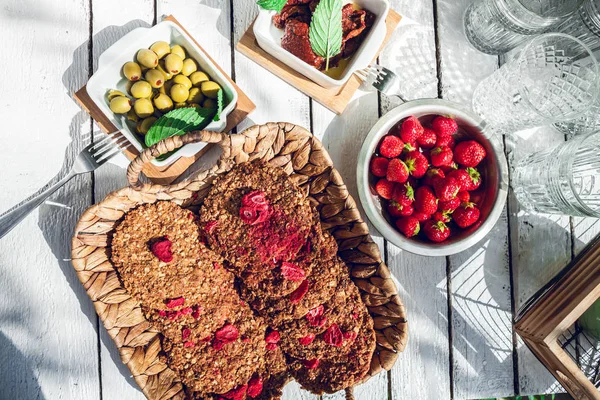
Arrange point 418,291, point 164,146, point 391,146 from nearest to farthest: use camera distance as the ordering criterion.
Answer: point 164,146 → point 391,146 → point 418,291

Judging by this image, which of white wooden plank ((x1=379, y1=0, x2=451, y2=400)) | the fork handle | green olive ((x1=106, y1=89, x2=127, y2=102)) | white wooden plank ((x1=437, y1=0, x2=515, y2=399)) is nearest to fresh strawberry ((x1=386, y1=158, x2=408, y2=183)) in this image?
white wooden plank ((x1=379, y1=0, x2=451, y2=400))

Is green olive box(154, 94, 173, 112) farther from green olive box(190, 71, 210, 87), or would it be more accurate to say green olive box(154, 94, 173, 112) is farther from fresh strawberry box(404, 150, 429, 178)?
fresh strawberry box(404, 150, 429, 178)

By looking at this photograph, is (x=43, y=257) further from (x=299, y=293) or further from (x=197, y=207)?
(x=299, y=293)

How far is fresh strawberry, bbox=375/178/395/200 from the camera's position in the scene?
140cm

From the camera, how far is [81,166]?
1.39 metres

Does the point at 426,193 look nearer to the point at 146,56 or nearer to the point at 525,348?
the point at 525,348

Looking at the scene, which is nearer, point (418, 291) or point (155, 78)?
point (155, 78)

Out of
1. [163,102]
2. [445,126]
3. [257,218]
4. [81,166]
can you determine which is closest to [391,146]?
[445,126]

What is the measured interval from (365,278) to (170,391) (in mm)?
603

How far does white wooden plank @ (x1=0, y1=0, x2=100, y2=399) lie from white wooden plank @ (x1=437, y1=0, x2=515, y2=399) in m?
1.08

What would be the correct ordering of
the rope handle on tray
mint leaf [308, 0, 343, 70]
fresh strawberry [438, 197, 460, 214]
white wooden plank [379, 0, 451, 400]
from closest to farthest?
the rope handle on tray < mint leaf [308, 0, 343, 70] < fresh strawberry [438, 197, 460, 214] < white wooden plank [379, 0, 451, 400]

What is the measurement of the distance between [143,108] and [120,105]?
0.19ft

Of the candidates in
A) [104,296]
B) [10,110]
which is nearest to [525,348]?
[104,296]

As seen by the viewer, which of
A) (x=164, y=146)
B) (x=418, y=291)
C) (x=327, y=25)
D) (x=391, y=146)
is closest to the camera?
(x=164, y=146)
